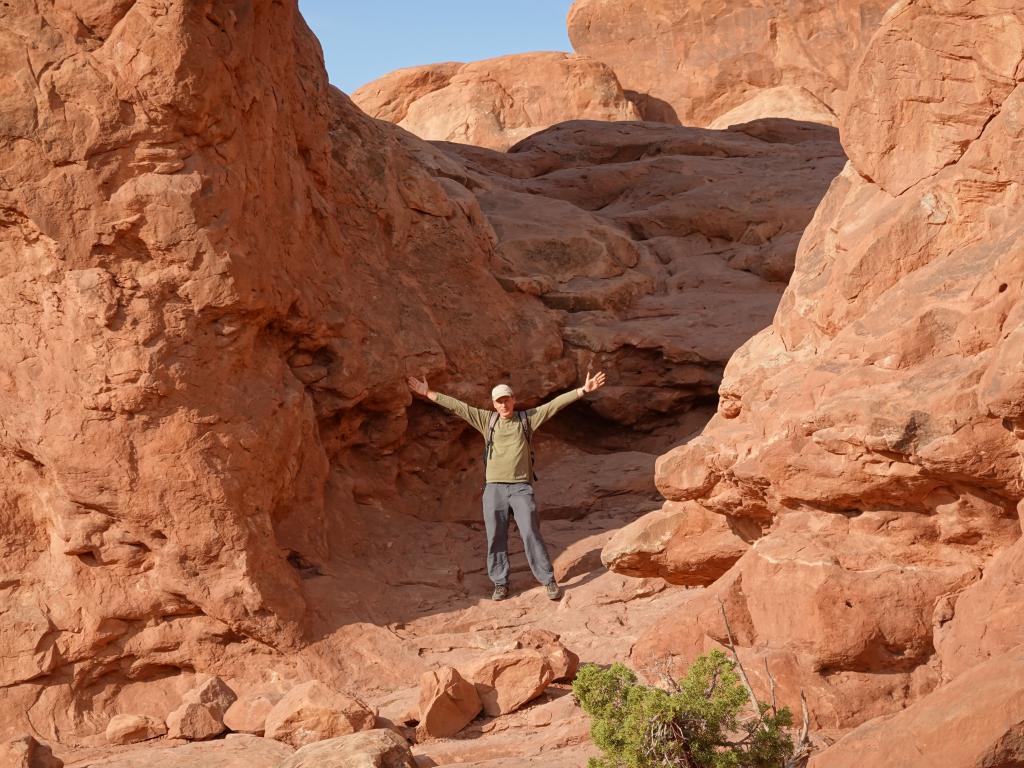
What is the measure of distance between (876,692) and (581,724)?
1428 millimetres

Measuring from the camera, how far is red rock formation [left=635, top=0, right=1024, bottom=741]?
5.30 m

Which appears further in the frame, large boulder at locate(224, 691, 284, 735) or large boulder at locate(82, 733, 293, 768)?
large boulder at locate(224, 691, 284, 735)

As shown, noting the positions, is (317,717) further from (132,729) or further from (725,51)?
(725,51)

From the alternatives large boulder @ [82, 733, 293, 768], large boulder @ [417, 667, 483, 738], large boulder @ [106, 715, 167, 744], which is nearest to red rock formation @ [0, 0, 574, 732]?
large boulder @ [106, 715, 167, 744]

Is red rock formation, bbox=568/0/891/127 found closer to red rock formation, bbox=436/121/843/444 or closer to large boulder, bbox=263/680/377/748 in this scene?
red rock formation, bbox=436/121/843/444

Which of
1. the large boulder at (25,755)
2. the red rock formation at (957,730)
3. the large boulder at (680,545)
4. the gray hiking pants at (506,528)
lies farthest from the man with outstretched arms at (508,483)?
the red rock formation at (957,730)

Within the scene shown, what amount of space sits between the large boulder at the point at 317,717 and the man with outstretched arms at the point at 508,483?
2282 mm

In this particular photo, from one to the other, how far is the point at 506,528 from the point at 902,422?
12.0 feet

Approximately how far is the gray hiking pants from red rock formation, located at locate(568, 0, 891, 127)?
13.7 m

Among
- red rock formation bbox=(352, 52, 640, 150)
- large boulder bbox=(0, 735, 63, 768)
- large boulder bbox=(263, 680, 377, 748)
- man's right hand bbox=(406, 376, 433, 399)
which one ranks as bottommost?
large boulder bbox=(263, 680, 377, 748)

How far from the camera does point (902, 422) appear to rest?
5332 mm

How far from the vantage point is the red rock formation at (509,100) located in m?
19.5

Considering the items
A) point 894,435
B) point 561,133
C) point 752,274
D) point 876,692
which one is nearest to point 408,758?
point 876,692

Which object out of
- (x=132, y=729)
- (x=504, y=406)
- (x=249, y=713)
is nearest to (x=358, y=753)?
(x=249, y=713)
